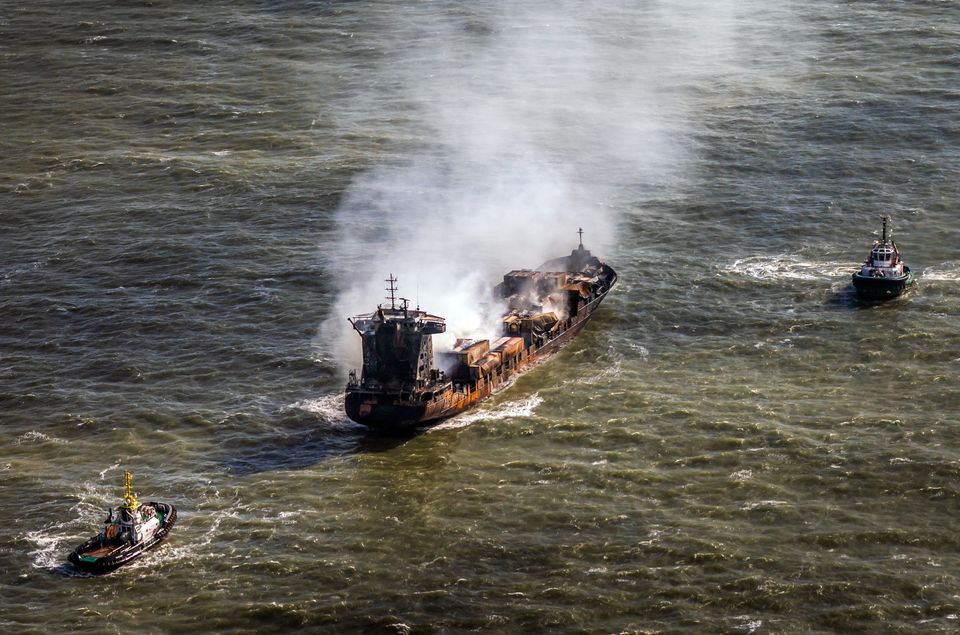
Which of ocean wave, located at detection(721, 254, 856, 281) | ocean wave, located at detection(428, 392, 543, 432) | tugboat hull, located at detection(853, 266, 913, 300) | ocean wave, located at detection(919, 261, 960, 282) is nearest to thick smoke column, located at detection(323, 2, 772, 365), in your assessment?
ocean wave, located at detection(428, 392, 543, 432)

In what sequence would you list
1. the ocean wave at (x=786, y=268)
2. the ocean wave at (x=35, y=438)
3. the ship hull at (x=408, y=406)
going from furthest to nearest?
the ocean wave at (x=786, y=268) → the ocean wave at (x=35, y=438) → the ship hull at (x=408, y=406)

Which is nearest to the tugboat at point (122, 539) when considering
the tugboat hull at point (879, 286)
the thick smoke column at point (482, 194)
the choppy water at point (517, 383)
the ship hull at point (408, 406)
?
the choppy water at point (517, 383)

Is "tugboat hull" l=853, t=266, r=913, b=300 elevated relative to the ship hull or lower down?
elevated

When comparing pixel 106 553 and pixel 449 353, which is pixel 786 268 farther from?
pixel 106 553

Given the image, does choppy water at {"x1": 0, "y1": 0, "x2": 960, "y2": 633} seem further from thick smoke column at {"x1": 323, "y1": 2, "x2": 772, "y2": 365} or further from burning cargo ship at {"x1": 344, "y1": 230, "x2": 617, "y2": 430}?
burning cargo ship at {"x1": 344, "y1": 230, "x2": 617, "y2": 430}

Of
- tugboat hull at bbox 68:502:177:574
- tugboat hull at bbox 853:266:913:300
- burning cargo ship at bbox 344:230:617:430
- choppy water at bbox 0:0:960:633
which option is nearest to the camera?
choppy water at bbox 0:0:960:633

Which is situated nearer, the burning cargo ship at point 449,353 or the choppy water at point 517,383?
the choppy water at point 517,383

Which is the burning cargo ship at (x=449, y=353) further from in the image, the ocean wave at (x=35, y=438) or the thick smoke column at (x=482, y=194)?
the ocean wave at (x=35, y=438)
